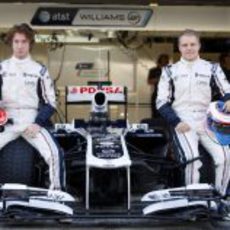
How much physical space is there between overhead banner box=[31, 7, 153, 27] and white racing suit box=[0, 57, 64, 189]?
7409 millimetres

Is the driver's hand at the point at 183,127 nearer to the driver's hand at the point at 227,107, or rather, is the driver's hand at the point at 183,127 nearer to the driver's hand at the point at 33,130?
the driver's hand at the point at 227,107

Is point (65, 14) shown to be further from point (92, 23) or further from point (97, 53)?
point (97, 53)

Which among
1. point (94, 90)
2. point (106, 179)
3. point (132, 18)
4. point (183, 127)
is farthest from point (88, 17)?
point (106, 179)

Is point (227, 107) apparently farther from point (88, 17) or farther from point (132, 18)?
point (88, 17)

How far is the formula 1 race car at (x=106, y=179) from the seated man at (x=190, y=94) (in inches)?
6.6

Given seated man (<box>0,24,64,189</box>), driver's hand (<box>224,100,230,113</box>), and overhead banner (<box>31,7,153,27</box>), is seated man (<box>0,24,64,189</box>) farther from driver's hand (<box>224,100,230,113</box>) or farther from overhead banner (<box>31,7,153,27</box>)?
overhead banner (<box>31,7,153,27</box>)

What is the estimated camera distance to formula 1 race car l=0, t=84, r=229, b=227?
575 centimetres

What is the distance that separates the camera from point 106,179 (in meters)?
6.29

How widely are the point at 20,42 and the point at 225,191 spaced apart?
204 cm

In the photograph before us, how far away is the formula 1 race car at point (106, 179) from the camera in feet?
A: 18.9

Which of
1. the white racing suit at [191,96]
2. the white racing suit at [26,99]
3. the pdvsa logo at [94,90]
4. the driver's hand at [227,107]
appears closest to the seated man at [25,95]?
the white racing suit at [26,99]

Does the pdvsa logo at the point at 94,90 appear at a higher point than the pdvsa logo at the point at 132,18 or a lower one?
lower

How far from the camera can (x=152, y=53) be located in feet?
50.6

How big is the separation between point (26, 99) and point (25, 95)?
0.04 m
